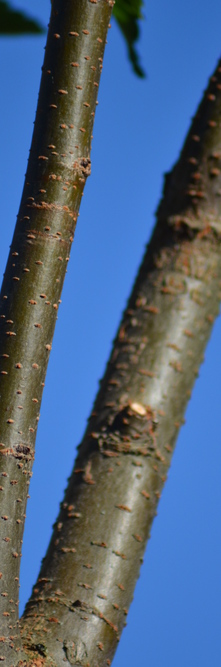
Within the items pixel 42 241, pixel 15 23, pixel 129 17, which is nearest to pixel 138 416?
pixel 42 241

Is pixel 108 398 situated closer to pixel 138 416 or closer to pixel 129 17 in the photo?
pixel 138 416

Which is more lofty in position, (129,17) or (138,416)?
(129,17)

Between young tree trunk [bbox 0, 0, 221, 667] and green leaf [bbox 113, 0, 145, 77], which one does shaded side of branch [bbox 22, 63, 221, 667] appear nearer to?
young tree trunk [bbox 0, 0, 221, 667]

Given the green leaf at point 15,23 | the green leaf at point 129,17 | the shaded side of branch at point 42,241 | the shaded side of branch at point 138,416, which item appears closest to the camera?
the shaded side of branch at point 138,416

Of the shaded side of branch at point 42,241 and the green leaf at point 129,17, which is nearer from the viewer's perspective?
the shaded side of branch at point 42,241

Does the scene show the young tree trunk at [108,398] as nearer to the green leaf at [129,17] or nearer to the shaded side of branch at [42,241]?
the shaded side of branch at [42,241]

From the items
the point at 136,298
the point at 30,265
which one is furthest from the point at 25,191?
the point at 136,298

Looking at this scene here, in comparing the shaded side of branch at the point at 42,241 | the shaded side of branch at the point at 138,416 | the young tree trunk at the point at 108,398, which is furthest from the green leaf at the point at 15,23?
the shaded side of branch at the point at 138,416
